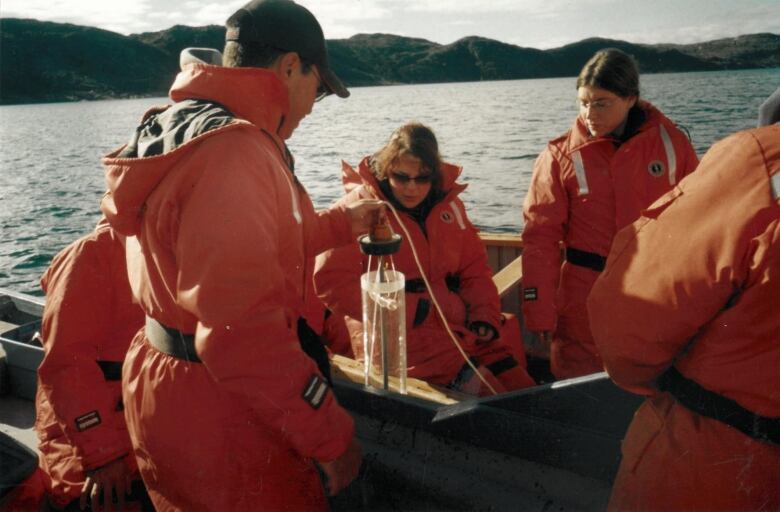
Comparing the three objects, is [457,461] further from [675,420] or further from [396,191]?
[396,191]

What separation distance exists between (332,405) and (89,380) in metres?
1.26

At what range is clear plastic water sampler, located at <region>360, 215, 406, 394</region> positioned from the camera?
7.55 feet

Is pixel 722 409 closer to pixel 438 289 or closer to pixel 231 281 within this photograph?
pixel 231 281

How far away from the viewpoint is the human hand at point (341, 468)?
1.81 meters

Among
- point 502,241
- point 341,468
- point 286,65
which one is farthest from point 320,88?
point 502,241

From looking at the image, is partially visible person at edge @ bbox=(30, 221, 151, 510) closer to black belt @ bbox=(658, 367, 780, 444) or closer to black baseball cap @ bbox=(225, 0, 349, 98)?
black baseball cap @ bbox=(225, 0, 349, 98)

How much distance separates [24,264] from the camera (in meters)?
13.3

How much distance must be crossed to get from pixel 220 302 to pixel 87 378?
1361mm

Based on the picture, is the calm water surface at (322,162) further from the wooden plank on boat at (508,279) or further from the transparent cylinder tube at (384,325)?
the transparent cylinder tube at (384,325)

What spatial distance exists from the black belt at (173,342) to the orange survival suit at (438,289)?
160 cm

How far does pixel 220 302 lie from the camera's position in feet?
4.63

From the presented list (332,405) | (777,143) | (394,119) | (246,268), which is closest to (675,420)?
(777,143)

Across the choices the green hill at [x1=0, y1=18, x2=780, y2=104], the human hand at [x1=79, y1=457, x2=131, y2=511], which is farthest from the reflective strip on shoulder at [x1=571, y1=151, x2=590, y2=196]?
the green hill at [x1=0, y1=18, x2=780, y2=104]

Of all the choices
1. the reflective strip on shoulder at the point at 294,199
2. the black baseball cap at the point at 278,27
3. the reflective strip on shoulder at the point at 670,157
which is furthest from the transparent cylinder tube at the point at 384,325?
the reflective strip on shoulder at the point at 670,157
